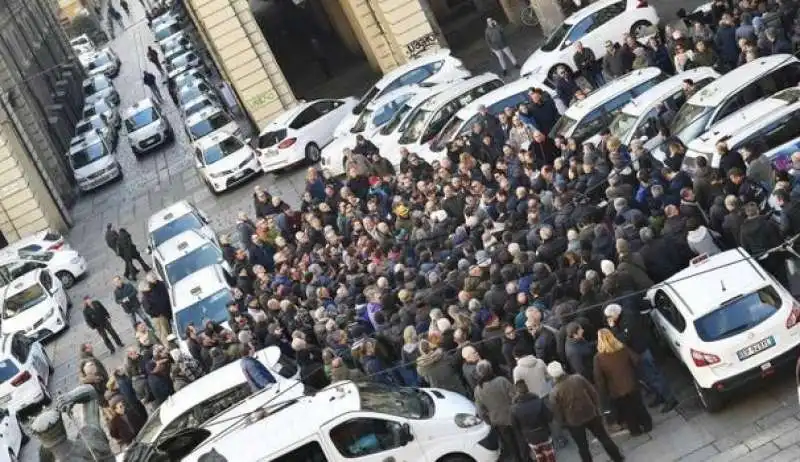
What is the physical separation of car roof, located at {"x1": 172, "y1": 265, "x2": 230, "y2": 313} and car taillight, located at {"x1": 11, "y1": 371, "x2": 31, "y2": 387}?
10.00 ft

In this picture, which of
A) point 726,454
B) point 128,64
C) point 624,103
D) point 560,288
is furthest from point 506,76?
point 128,64

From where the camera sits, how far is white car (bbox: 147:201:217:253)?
2727cm

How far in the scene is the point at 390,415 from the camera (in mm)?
14172

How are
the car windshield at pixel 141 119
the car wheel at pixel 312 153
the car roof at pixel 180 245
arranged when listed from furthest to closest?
the car windshield at pixel 141 119 → the car wheel at pixel 312 153 → the car roof at pixel 180 245

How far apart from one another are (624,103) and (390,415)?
30.0 feet

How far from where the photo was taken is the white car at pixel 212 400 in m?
16.0

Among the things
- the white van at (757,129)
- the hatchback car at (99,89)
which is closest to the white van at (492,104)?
the white van at (757,129)

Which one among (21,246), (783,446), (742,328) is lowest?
(783,446)

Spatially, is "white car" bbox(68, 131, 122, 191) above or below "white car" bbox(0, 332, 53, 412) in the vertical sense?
Answer: above

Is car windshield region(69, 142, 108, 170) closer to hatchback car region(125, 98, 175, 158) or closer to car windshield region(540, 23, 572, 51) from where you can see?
hatchback car region(125, 98, 175, 158)

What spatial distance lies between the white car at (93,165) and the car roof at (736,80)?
24.8 meters

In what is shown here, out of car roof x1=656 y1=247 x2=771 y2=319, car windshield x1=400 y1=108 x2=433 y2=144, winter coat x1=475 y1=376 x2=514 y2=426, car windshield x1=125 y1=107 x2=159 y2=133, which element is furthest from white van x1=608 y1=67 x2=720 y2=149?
car windshield x1=125 y1=107 x2=159 y2=133

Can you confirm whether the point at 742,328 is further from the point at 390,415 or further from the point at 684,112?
the point at 684,112

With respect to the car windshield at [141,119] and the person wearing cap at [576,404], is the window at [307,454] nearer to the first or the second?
the person wearing cap at [576,404]
